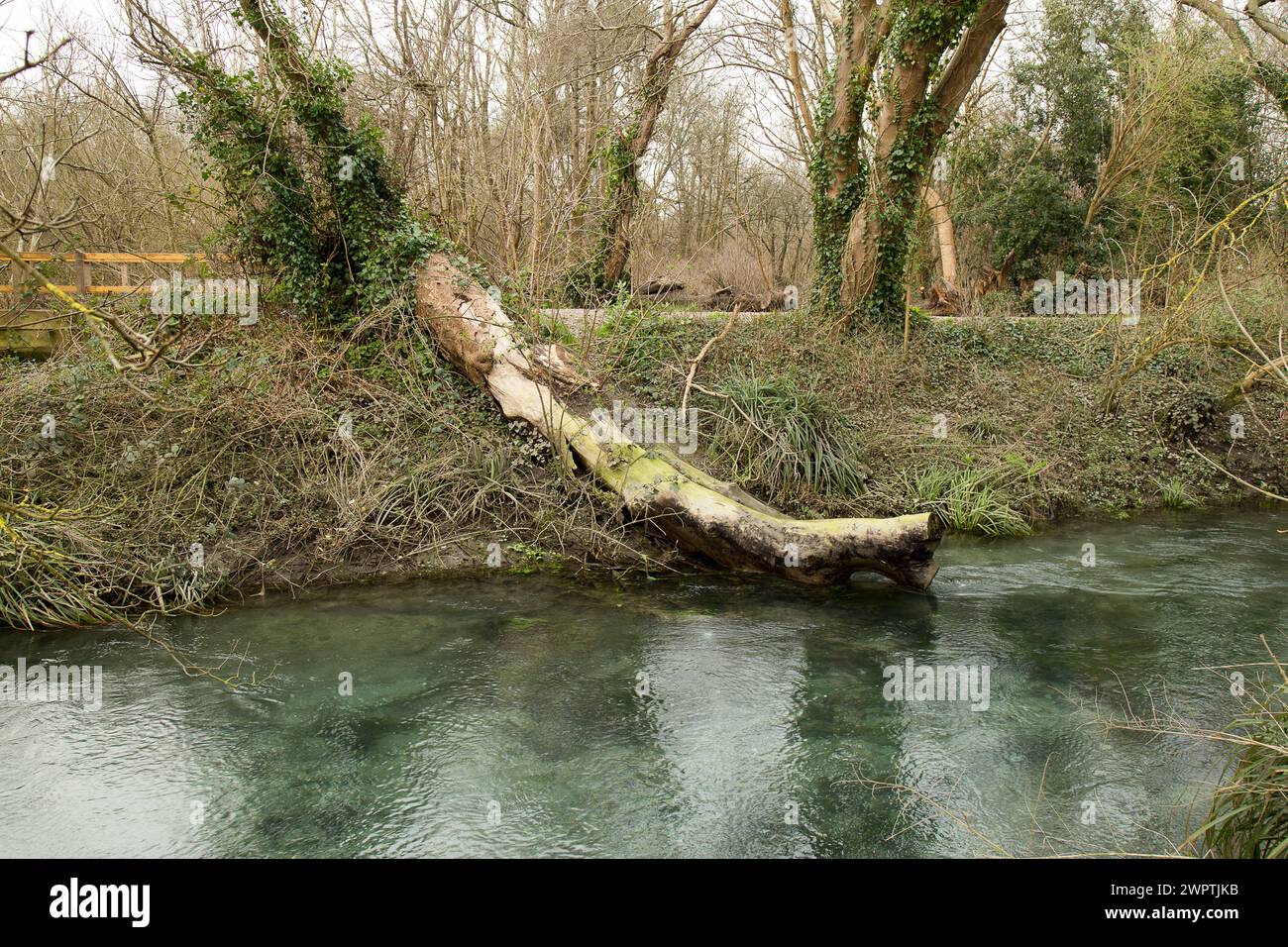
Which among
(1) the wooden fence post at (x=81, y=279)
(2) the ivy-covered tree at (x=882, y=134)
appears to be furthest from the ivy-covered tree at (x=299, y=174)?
(2) the ivy-covered tree at (x=882, y=134)

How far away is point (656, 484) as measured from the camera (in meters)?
8.73

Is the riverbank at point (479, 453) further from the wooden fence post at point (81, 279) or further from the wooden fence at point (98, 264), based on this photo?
the wooden fence post at point (81, 279)

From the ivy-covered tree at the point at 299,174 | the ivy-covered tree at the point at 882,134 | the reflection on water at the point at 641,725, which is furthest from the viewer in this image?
the ivy-covered tree at the point at 882,134

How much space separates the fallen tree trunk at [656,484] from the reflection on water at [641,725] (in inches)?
15.8

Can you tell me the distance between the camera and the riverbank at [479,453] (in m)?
8.33

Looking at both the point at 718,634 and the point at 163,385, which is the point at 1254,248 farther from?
the point at 163,385

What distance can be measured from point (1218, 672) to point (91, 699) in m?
7.59

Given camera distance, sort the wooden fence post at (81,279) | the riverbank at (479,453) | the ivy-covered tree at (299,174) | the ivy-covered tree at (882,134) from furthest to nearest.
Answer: the ivy-covered tree at (882,134), the wooden fence post at (81,279), the ivy-covered tree at (299,174), the riverbank at (479,453)

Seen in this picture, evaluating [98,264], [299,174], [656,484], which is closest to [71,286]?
[98,264]

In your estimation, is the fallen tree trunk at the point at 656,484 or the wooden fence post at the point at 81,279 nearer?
the fallen tree trunk at the point at 656,484

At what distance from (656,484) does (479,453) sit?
209 centimetres

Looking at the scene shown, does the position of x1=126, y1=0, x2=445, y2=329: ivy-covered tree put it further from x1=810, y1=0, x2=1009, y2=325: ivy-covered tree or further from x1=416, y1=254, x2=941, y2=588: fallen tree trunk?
x1=810, y1=0, x2=1009, y2=325: ivy-covered tree

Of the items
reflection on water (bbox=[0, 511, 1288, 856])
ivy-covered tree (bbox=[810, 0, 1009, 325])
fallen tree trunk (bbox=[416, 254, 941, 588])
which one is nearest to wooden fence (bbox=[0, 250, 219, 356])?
fallen tree trunk (bbox=[416, 254, 941, 588])
